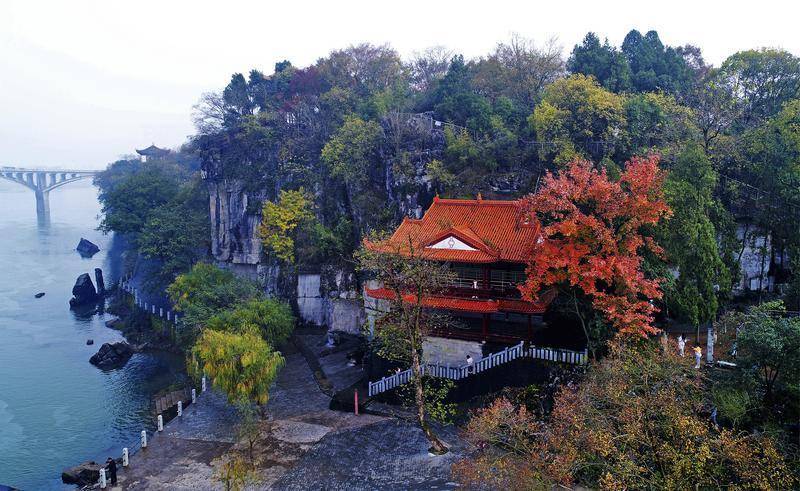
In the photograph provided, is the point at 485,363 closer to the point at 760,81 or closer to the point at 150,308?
the point at 760,81

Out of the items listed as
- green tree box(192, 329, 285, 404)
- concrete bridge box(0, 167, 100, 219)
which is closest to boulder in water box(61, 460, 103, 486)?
green tree box(192, 329, 285, 404)

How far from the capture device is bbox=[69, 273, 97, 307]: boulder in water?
5174 centimetres

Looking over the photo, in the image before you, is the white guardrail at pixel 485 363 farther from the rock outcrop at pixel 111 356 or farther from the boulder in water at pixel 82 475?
the rock outcrop at pixel 111 356

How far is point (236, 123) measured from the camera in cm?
4797

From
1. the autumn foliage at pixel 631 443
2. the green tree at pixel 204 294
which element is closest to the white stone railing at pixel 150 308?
the green tree at pixel 204 294

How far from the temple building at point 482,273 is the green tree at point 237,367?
6.22 metres

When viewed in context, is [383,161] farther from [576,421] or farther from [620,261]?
[576,421]

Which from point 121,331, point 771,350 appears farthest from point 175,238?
point 771,350

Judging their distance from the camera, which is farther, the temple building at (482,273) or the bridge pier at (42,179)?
the bridge pier at (42,179)

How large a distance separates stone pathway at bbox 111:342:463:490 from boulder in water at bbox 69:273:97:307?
33.2m

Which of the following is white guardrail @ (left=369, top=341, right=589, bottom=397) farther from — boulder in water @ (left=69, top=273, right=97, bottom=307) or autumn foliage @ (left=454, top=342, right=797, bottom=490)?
boulder in water @ (left=69, top=273, right=97, bottom=307)

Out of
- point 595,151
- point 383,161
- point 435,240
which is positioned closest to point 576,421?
point 435,240

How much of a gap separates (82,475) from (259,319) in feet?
35.3

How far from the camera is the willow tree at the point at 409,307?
20.2 meters
